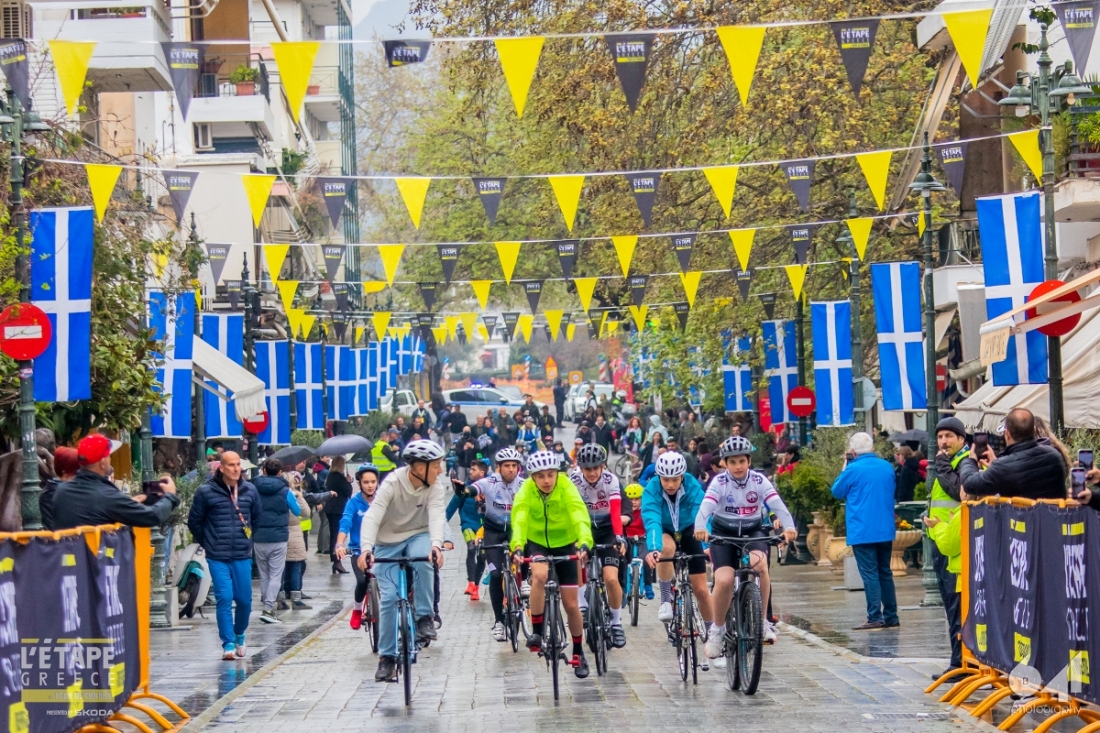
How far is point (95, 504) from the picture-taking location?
10.5 meters

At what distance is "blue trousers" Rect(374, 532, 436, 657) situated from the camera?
1194 cm

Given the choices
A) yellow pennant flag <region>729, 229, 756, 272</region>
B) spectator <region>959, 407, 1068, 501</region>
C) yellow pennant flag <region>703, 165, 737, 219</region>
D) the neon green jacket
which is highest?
yellow pennant flag <region>703, 165, 737, 219</region>

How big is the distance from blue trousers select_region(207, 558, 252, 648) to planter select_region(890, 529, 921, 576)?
10.1 meters

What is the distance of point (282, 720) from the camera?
11102 mm

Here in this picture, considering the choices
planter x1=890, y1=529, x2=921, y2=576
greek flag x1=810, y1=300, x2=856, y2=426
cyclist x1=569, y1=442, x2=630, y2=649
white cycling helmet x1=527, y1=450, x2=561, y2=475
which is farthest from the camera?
greek flag x1=810, y1=300, x2=856, y2=426

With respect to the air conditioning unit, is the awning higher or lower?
lower

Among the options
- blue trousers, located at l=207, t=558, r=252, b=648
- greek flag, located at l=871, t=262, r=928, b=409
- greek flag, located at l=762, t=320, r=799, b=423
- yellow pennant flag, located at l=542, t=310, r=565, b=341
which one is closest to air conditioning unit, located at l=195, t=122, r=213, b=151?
yellow pennant flag, located at l=542, t=310, r=565, b=341

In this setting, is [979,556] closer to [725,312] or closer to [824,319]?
[824,319]

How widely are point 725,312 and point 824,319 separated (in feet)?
31.1

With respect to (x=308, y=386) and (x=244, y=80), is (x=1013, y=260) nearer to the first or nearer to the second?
(x=308, y=386)

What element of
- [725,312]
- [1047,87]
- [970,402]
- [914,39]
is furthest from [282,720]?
[725,312]

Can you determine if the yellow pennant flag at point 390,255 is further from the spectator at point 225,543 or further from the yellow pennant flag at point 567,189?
the spectator at point 225,543

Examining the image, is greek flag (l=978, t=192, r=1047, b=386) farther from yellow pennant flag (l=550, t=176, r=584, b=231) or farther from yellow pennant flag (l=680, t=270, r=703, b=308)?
yellow pennant flag (l=680, t=270, r=703, b=308)

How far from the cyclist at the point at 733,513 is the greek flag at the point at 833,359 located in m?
12.7
